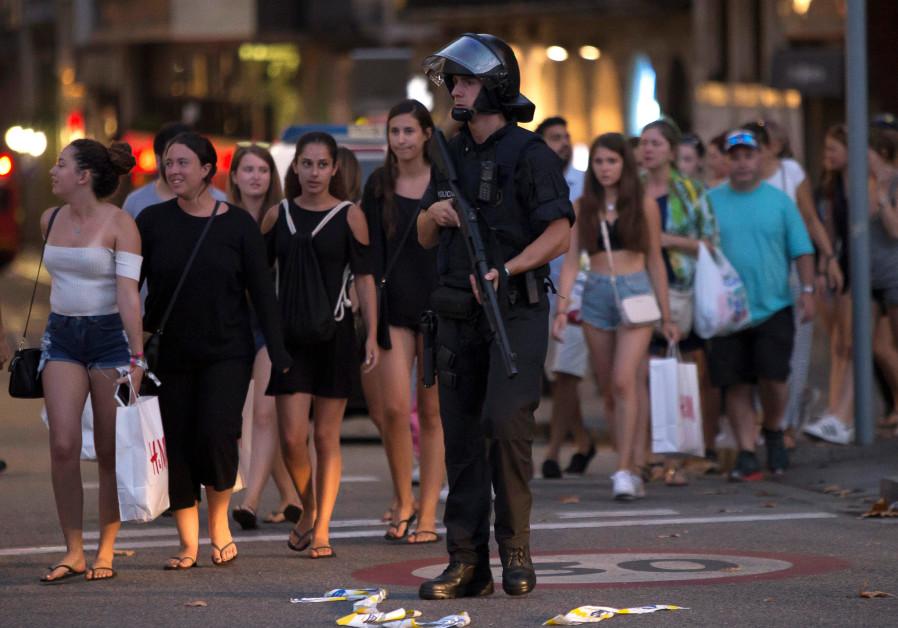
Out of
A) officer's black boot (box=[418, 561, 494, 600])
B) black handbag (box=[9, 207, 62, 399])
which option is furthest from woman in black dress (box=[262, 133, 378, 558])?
officer's black boot (box=[418, 561, 494, 600])

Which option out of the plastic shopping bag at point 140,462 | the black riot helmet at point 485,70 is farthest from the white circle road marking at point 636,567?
the black riot helmet at point 485,70

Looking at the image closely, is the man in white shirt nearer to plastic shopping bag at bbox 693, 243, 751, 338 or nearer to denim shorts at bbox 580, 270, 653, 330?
denim shorts at bbox 580, 270, 653, 330

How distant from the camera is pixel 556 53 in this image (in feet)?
117

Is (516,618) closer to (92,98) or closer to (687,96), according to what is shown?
(687,96)

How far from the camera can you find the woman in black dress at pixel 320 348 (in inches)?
376

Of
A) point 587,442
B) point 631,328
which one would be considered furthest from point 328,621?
point 587,442

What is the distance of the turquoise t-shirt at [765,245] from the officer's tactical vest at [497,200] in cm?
446

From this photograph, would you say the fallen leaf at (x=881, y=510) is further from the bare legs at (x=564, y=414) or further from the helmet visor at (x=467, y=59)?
the helmet visor at (x=467, y=59)

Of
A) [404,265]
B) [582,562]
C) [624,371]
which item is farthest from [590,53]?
[582,562]

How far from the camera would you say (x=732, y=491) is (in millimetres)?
11781

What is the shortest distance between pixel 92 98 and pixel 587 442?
41791mm

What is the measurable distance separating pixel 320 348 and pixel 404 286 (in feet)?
2.08

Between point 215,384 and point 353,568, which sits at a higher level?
point 215,384

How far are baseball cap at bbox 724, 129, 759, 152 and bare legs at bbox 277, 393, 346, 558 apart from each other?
3.61 m
